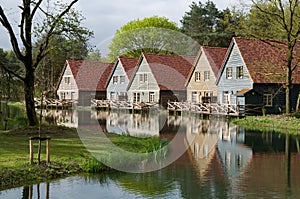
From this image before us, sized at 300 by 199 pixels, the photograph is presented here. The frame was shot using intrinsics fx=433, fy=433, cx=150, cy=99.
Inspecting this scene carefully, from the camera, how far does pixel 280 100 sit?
38.9 meters

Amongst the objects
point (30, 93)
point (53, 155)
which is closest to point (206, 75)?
point (30, 93)

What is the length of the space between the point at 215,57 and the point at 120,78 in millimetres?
16460

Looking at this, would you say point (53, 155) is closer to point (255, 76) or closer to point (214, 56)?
point (255, 76)

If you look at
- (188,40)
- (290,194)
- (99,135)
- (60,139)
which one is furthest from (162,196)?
(188,40)

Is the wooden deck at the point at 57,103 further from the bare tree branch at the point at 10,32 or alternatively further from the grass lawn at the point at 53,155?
the grass lawn at the point at 53,155

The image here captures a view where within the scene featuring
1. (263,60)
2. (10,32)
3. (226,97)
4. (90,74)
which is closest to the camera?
(10,32)

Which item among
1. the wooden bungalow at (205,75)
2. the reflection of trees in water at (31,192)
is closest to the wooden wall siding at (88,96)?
the wooden bungalow at (205,75)

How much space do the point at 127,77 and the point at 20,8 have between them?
36.4 meters

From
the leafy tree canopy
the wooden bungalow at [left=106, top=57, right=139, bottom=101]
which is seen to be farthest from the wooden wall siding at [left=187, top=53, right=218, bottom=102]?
the leafy tree canopy

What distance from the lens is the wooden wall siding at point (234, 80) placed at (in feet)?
131

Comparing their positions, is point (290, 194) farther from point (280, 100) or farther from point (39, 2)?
point (280, 100)

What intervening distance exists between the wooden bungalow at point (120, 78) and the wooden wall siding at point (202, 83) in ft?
33.4

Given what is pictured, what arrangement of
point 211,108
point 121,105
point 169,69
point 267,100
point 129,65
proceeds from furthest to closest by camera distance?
point 129,65 → point 169,69 → point 121,105 → point 211,108 → point 267,100

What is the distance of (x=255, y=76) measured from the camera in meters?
38.3
